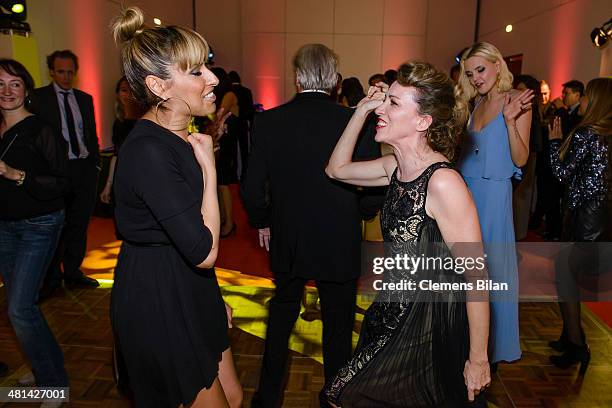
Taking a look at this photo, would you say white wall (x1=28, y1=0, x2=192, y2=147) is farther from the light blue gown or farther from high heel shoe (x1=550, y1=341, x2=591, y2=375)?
high heel shoe (x1=550, y1=341, x2=591, y2=375)

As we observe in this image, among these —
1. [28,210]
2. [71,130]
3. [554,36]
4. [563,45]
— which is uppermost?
[554,36]

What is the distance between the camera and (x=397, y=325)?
1616 millimetres

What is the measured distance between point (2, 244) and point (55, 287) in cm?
180

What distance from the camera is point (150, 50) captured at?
1.37m

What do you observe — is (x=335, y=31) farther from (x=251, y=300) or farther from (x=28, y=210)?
(x=28, y=210)

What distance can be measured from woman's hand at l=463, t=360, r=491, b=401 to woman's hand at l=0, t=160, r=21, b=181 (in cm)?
200

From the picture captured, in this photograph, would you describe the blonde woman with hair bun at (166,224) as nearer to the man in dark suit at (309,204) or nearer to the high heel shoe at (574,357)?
the man in dark suit at (309,204)

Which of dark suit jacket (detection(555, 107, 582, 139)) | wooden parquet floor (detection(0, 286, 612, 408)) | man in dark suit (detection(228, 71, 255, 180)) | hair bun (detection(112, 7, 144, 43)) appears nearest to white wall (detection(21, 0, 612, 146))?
man in dark suit (detection(228, 71, 255, 180))

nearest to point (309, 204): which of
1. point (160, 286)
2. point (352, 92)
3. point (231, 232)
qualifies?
point (160, 286)

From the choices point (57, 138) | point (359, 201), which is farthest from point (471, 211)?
point (57, 138)

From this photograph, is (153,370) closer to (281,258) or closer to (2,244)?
(281,258)

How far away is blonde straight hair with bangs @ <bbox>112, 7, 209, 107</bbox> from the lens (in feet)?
4.51

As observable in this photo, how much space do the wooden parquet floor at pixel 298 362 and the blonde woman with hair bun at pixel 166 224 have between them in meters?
1.23

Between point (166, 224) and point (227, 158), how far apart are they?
4.33 m
